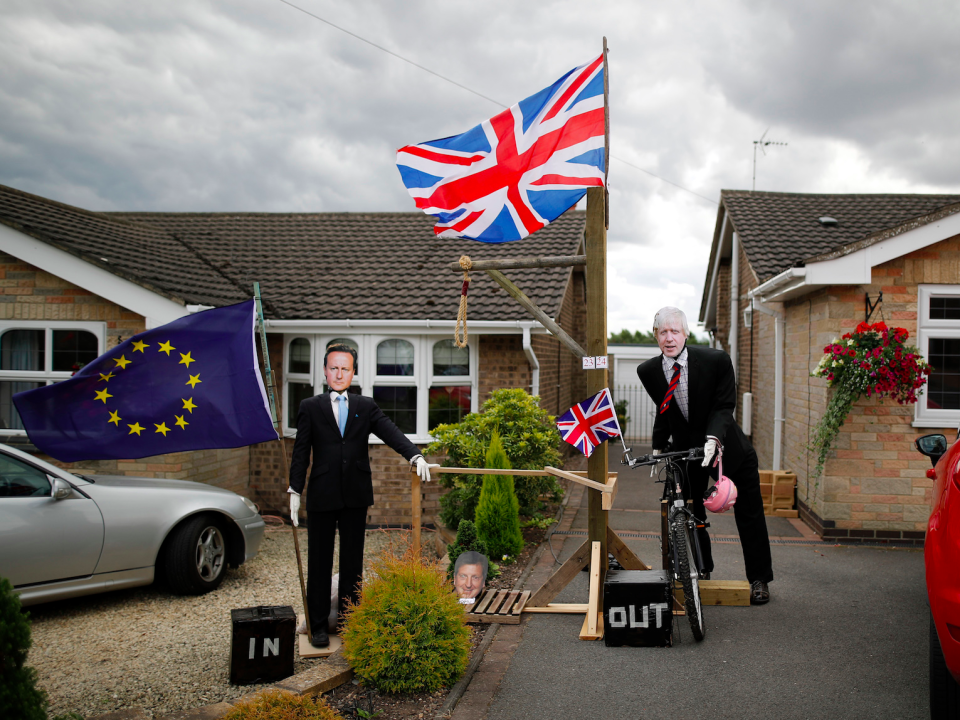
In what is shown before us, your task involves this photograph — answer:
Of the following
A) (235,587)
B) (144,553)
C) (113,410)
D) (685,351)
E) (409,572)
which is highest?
(685,351)

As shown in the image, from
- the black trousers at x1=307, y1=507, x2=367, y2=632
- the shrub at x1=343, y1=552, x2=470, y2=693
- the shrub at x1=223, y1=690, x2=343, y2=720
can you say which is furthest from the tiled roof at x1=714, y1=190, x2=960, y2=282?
the shrub at x1=223, y1=690, x2=343, y2=720

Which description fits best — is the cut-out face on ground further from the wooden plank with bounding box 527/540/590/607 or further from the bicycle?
the bicycle

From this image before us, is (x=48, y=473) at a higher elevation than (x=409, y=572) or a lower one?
higher

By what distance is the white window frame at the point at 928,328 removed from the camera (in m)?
7.29

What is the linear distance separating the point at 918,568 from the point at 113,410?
674 cm

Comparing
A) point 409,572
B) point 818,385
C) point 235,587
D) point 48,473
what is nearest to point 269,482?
point 235,587

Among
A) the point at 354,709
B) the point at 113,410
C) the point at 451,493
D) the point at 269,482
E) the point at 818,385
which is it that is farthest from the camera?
the point at 269,482

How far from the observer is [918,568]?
20.6 feet

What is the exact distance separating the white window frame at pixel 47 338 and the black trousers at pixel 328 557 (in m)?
5.63

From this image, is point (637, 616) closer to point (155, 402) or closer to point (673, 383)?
point (673, 383)

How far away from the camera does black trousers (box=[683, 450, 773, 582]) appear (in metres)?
4.95

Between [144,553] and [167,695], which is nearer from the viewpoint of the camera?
[167,695]

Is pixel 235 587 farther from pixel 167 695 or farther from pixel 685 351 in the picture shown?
pixel 685 351

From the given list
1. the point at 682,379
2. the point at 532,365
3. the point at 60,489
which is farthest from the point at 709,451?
the point at 532,365
